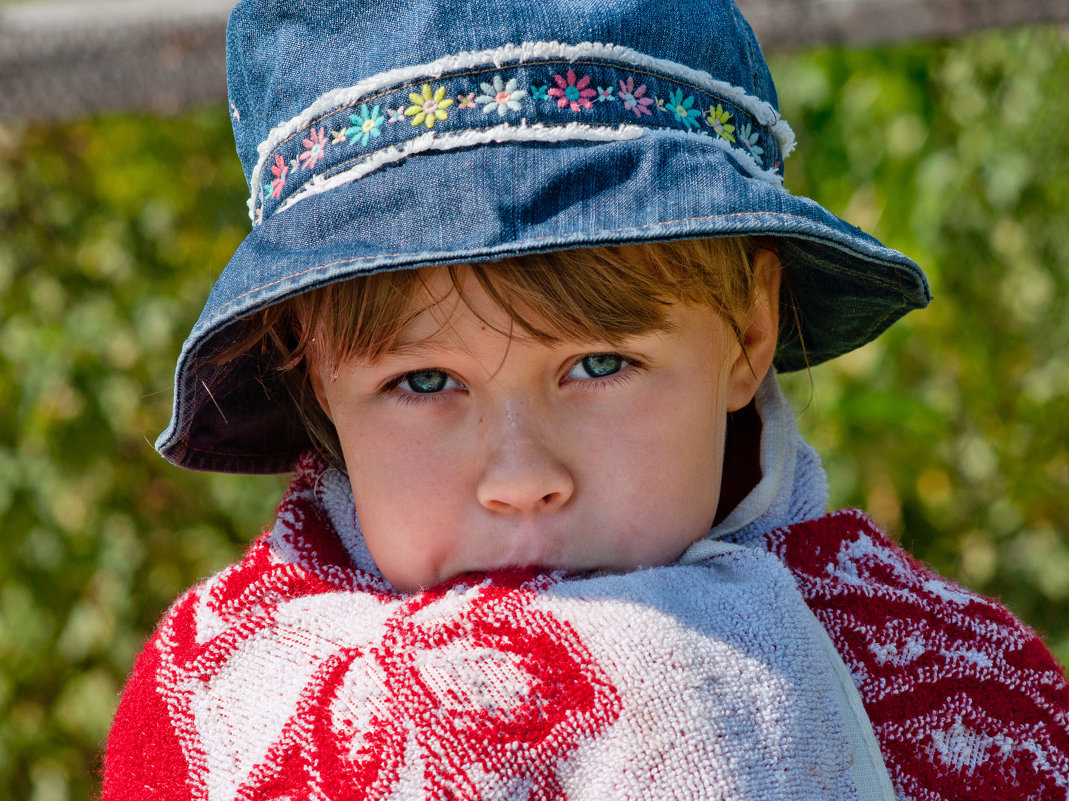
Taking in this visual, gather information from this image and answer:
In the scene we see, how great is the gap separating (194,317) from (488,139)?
6.24 ft

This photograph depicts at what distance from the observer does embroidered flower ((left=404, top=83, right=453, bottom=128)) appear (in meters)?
1.09

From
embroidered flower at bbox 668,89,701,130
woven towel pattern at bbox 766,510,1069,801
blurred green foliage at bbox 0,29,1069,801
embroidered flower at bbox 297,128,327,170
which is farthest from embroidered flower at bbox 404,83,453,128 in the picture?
blurred green foliage at bbox 0,29,1069,801

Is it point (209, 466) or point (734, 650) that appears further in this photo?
point (209, 466)

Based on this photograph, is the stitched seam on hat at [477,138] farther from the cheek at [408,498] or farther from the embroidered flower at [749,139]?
the cheek at [408,498]

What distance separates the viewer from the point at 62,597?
2871 millimetres

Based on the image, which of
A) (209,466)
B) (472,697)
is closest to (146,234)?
(209,466)

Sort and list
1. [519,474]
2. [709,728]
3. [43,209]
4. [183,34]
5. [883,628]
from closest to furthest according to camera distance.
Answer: [709,728] < [519,474] < [883,628] < [183,34] < [43,209]

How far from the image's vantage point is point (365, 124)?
1.11m

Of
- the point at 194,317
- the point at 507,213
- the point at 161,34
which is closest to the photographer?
the point at 507,213

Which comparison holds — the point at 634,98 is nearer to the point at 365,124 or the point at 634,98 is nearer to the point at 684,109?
the point at 684,109

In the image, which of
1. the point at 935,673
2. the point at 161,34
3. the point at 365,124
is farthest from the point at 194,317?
the point at 935,673

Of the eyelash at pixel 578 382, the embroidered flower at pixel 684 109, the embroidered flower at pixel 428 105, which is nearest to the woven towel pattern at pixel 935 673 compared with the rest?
the eyelash at pixel 578 382

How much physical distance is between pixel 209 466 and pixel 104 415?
1487mm

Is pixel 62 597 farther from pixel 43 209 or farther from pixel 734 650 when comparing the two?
pixel 734 650
